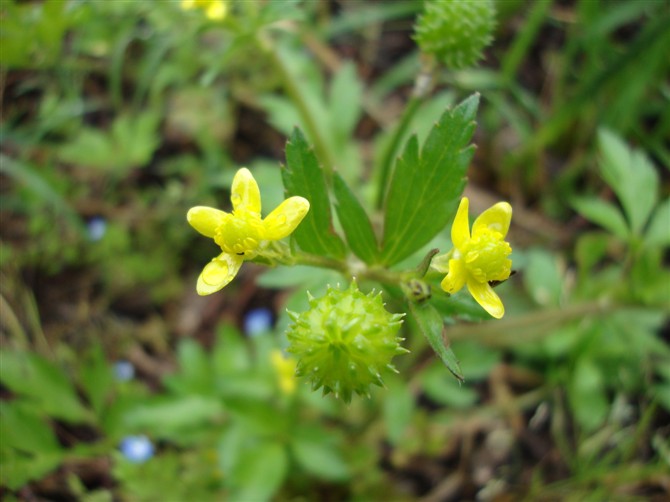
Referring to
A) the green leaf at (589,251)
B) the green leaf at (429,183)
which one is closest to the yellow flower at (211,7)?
the green leaf at (429,183)

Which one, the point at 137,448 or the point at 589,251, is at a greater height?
the point at 589,251

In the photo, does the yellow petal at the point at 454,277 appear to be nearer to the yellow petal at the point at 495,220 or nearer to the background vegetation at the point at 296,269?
the yellow petal at the point at 495,220

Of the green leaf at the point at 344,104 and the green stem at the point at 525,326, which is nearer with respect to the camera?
the green stem at the point at 525,326

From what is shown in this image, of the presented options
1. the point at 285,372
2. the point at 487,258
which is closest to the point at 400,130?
the point at 487,258

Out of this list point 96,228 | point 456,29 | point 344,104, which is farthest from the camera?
point 96,228

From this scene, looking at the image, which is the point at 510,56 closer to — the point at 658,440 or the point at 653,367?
the point at 653,367

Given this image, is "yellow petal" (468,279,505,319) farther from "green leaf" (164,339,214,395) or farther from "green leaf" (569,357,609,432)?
"green leaf" (164,339,214,395)

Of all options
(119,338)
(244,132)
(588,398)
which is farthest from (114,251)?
(588,398)

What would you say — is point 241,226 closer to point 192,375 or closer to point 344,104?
point 192,375
